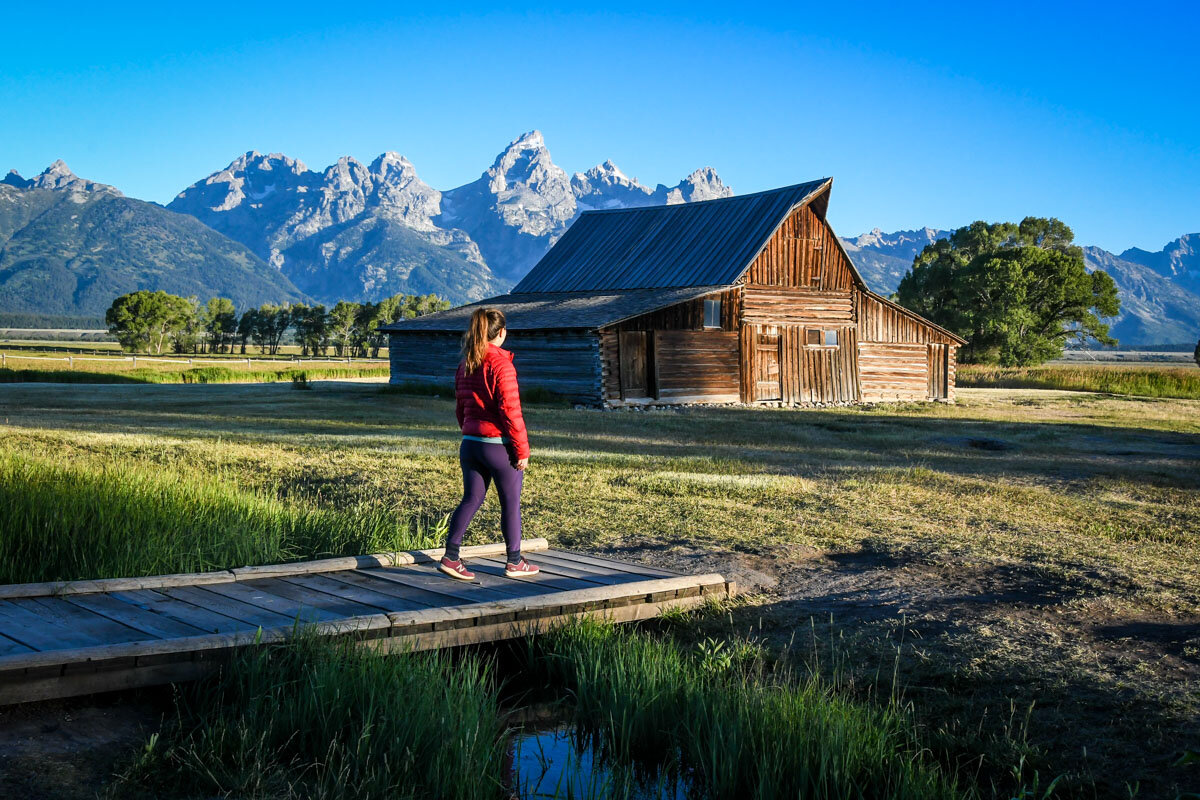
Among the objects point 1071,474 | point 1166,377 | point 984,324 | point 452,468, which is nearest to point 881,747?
point 452,468

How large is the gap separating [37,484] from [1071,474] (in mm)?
13654

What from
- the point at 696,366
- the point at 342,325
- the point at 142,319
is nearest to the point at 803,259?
the point at 696,366

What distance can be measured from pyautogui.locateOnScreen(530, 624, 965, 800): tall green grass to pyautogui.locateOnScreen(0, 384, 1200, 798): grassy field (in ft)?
1.26

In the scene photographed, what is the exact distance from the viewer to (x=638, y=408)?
3100cm

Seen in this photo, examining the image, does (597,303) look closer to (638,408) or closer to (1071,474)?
(638,408)

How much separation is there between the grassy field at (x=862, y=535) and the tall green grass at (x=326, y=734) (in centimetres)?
212

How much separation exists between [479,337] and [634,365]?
24585mm

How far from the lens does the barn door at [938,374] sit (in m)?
39.0

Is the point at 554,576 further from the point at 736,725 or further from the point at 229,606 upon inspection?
the point at 736,725

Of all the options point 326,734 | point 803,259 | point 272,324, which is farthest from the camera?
point 272,324

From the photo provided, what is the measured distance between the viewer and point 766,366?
3428 cm

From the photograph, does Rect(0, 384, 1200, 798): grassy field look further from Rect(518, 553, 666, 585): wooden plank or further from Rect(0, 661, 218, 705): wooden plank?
Rect(0, 661, 218, 705): wooden plank

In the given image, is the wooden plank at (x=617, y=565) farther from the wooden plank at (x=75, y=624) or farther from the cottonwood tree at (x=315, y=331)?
the cottonwood tree at (x=315, y=331)

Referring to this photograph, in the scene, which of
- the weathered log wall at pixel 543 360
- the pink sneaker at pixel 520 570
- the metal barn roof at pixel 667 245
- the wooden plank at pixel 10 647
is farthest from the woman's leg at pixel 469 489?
the metal barn roof at pixel 667 245
